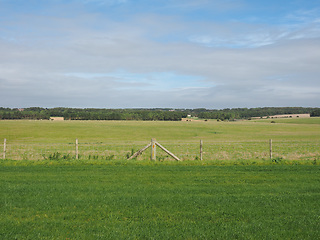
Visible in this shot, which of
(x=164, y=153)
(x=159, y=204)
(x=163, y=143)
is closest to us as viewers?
(x=159, y=204)

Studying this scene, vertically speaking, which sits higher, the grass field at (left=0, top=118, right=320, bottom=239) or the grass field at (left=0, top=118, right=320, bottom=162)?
the grass field at (left=0, top=118, right=320, bottom=239)

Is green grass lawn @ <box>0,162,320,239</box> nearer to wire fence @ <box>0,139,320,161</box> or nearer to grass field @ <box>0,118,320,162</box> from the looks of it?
grass field @ <box>0,118,320,162</box>

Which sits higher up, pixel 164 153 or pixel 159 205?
pixel 159 205

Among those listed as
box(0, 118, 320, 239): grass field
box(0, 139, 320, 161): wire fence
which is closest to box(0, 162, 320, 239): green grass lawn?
box(0, 118, 320, 239): grass field

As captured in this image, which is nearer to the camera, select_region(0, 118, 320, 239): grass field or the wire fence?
select_region(0, 118, 320, 239): grass field

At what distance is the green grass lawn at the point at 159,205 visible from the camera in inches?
289

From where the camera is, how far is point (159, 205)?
9.40 m

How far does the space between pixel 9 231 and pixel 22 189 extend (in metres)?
4.23

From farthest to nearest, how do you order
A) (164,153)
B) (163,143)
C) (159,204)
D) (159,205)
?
(163,143), (164,153), (159,204), (159,205)

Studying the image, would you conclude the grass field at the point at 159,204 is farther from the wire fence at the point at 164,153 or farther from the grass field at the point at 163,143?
the wire fence at the point at 164,153

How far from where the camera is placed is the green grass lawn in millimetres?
7328

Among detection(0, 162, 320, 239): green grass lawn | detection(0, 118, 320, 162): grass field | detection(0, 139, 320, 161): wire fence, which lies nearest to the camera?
detection(0, 162, 320, 239): green grass lawn

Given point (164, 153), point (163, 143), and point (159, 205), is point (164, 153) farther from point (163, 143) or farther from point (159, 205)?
point (159, 205)

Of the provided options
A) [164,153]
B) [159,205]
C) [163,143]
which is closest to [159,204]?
[159,205]
